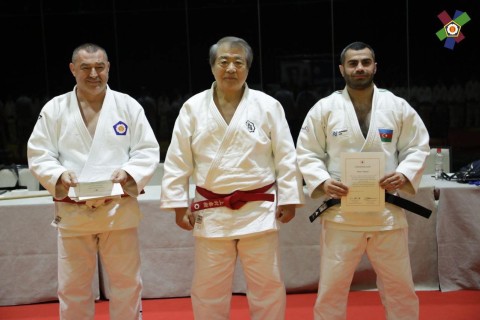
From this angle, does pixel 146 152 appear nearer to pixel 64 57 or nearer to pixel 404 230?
pixel 404 230

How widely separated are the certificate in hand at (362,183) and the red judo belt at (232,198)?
348 millimetres

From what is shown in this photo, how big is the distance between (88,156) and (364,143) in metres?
1.27

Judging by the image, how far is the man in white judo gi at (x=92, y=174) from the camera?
2.65 metres

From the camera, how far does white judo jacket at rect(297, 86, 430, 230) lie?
2662mm

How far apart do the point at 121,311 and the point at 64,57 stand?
4.01m

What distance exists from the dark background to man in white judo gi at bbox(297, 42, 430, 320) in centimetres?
335

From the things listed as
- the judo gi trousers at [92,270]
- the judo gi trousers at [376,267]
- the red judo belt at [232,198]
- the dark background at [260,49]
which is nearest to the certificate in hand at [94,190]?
the judo gi trousers at [92,270]

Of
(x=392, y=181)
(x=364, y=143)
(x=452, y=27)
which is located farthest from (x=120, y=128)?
(x=452, y=27)

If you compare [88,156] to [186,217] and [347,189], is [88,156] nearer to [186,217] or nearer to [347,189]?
[186,217]

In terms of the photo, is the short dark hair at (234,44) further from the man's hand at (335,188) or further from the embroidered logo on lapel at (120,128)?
the man's hand at (335,188)

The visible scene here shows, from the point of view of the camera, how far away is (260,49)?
19.8 ft

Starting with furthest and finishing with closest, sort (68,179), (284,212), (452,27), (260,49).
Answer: (260,49) → (452,27) → (284,212) → (68,179)

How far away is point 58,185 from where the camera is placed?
103 inches

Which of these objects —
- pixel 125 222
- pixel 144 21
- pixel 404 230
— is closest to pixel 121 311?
pixel 125 222
